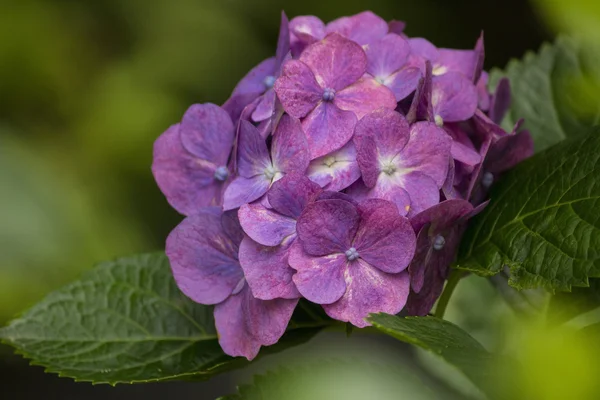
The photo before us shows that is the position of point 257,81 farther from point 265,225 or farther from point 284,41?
point 265,225

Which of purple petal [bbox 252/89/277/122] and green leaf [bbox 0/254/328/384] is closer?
purple petal [bbox 252/89/277/122]

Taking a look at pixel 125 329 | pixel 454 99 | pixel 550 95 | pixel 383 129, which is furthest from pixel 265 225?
pixel 550 95

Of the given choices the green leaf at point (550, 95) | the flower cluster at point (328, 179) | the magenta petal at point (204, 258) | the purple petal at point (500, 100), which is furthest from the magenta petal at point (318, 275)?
the green leaf at point (550, 95)

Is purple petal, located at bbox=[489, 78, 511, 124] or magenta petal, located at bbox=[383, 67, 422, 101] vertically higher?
magenta petal, located at bbox=[383, 67, 422, 101]

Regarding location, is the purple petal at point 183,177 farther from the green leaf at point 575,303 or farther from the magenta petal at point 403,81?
the green leaf at point 575,303

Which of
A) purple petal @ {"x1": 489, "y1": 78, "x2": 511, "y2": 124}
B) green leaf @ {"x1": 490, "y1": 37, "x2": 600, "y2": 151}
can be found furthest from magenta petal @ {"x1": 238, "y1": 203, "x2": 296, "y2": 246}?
green leaf @ {"x1": 490, "y1": 37, "x2": 600, "y2": 151}

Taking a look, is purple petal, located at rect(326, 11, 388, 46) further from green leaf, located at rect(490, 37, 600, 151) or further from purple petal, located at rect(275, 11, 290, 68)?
green leaf, located at rect(490, 37, 600, 151)
